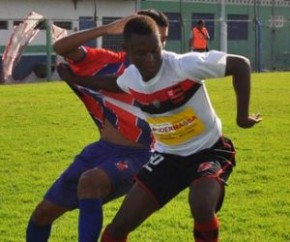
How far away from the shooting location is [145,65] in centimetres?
454

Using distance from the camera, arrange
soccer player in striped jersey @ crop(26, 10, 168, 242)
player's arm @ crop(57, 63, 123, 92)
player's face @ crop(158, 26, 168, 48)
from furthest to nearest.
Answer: player's arm @ crop(57, 63, 123, 92)
soccer player in striped jersey @ crop(26, 10, 168, 242)
player's face @ crop(158, 26, 168, 48)

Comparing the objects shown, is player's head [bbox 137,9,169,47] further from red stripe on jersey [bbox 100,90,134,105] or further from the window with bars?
the window with bars

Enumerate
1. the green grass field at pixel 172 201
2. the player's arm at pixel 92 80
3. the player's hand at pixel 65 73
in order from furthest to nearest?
the green grass field at pixel 172 201, the player's hand at pixel 65 73, the player's arm at pixel 92 80

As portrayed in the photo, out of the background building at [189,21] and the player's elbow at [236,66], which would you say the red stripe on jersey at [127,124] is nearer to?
the player's elbow at [236,66]

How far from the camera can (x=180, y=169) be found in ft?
15.5

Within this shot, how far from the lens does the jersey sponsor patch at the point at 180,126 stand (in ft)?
15.4

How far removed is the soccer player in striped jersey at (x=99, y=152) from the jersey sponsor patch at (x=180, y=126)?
506 mm

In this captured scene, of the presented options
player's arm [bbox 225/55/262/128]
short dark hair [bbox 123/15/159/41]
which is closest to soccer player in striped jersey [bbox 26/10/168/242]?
short dark hair [bbox 123/15/159/41]

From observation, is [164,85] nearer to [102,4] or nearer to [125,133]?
[125,133]

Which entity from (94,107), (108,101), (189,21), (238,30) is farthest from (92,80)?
(238,30)

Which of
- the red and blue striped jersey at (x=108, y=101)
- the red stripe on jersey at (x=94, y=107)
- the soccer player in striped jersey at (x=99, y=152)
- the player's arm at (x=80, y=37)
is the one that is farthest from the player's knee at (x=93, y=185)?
the player's arm at (x=80, y=37)

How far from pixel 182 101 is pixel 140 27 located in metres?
0.49

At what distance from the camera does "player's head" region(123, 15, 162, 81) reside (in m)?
4.52

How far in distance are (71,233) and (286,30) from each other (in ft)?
120
